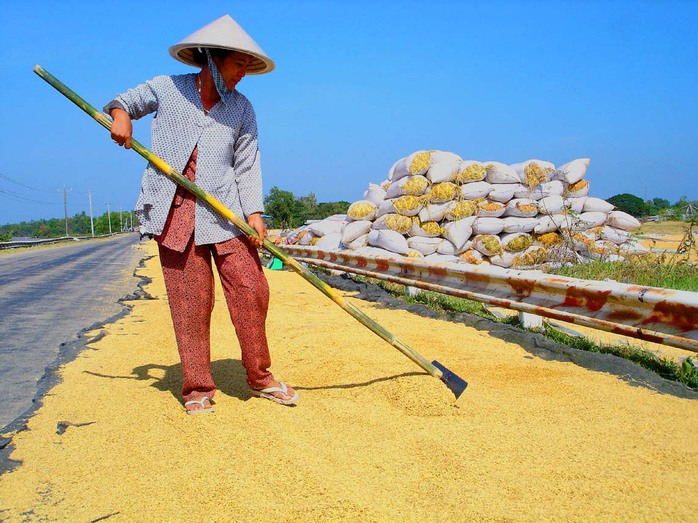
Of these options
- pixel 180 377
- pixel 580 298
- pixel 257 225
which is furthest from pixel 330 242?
pixel 257 225

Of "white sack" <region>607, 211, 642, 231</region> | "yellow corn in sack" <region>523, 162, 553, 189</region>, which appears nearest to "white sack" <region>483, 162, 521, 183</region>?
"yellow corn in sack" <region>523, 162, 553, 189</region>

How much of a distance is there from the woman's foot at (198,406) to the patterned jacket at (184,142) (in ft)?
2.60

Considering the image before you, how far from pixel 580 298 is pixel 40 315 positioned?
5289 millimetres

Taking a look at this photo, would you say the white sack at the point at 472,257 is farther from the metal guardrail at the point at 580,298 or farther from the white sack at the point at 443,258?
the metal guardrail at the point at 580,298

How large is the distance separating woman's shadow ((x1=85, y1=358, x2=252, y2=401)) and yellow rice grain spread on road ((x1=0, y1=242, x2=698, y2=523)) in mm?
20

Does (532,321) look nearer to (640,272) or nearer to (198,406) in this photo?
(198,406)

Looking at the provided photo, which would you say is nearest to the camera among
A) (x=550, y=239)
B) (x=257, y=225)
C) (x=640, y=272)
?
(x=257, y=225)

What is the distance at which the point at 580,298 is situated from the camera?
3684 millimetres

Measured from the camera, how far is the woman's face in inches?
126

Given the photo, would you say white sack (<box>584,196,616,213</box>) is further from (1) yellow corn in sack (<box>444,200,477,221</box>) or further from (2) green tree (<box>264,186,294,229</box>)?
(2) green tree (<box>264,186,294,229</box>)

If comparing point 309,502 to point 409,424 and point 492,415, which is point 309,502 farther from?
point 492,415

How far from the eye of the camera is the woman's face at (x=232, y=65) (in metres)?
3.19

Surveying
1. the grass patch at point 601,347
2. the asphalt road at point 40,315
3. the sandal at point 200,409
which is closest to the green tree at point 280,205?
the asphalt road at point 40,315

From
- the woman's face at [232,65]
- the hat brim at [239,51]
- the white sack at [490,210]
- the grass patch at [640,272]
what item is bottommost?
the grass patch at [640,272]
